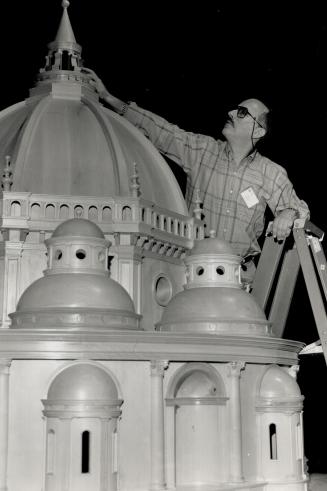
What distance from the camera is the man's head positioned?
28172 mm

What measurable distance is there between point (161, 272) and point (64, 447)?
8.15 metres

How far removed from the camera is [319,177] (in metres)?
41.4

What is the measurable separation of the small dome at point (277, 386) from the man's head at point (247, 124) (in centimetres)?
916

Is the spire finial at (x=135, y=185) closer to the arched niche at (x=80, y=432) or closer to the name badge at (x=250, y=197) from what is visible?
the name badge at (x=250, y=197)

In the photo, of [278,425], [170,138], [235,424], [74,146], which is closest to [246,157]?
[170,138]

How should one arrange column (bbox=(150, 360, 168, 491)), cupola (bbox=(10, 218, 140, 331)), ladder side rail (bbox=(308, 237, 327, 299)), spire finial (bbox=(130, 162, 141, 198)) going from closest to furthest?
1. column (bbox=(150, 360, 168, 491))
2. cupola (bbox=(10, 218, 140, 331))
3. ladder side rail (bbox=(308, 237, 327, 299))
4. spire finial (bbox=(130, 162, 141, 198))

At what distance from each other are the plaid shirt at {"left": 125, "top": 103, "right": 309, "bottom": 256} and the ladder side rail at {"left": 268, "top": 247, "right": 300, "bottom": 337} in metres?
1.99

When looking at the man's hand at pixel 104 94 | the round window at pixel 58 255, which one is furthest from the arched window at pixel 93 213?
the man's hand at pixel 104 94

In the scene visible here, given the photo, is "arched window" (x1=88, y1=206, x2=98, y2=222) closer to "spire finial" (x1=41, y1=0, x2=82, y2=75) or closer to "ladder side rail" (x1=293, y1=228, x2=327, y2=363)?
"ladder side rail" (x1=293, y1=228, x2=327, y2=363)

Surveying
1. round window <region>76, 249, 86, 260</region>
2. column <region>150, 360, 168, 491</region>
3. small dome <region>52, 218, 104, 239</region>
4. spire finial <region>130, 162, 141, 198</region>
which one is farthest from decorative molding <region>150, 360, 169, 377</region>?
spire finial <region>130, 162, 141, 198</region>

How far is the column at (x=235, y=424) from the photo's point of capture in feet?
69.3

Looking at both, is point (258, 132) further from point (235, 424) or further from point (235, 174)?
point (235, 424)

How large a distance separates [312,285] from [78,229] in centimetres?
672

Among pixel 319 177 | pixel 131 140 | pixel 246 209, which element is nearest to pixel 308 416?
pixel 319 177
